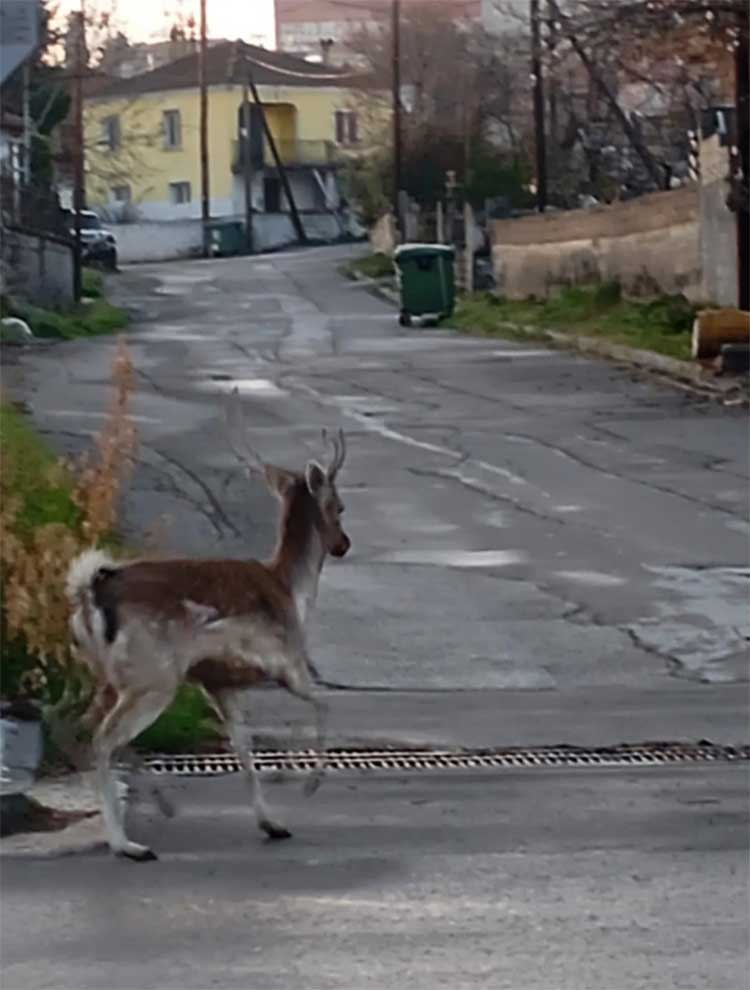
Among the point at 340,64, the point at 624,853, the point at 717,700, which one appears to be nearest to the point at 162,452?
the point at 717,700

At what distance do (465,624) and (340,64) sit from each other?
280ft

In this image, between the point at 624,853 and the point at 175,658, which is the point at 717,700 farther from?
the point at 175,658

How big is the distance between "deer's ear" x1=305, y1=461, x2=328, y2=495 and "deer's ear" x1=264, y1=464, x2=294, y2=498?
74mm

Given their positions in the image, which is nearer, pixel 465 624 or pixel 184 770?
pixel 184 770

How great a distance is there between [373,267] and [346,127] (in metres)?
32.3

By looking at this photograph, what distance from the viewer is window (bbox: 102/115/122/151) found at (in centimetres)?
8650

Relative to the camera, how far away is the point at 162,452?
2073 cm

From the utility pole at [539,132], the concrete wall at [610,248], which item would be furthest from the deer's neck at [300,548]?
the utility pole at [539,132]

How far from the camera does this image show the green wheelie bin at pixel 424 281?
4112 cm

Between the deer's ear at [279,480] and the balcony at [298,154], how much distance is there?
80188 mm

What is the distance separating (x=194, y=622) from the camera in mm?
7301

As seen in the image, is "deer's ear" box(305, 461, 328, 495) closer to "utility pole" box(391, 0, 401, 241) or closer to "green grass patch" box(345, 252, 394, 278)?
"green grass patch" box(345, 252, 394, 278)

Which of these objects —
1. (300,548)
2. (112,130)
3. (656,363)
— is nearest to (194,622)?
(300,548)

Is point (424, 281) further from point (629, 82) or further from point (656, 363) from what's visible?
point (656, 363)
